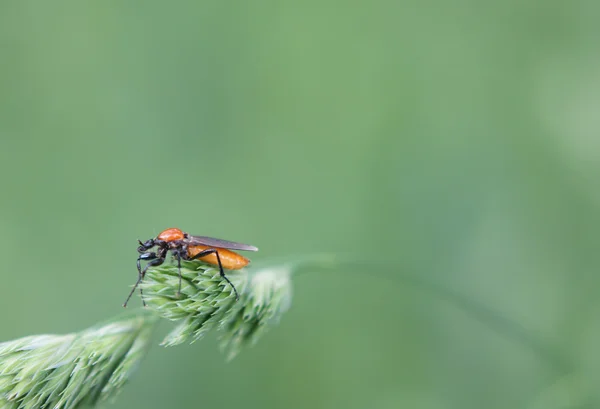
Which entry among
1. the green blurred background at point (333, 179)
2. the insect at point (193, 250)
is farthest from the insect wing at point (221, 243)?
the green blurred background at point (333, 179)

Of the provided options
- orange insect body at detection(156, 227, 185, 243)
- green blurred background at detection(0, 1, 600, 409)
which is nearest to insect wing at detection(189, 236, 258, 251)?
orange insect body at detection(156, 227, 185, 243)

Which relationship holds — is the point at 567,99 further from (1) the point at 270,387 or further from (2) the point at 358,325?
(1) the point at 270,387

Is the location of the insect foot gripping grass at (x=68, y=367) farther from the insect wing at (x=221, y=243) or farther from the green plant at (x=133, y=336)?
the insect wing at (x=221, y=243)

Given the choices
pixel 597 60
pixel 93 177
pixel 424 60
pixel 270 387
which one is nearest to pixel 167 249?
pixel 270 387

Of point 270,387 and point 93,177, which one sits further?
point 93,177

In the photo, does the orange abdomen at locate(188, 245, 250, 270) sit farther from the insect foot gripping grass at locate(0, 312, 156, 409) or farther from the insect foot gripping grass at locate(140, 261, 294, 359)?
the insect foot gripping grass at locate(0, 312, 156, 409)

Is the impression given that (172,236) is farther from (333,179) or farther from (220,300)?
(333,179)
